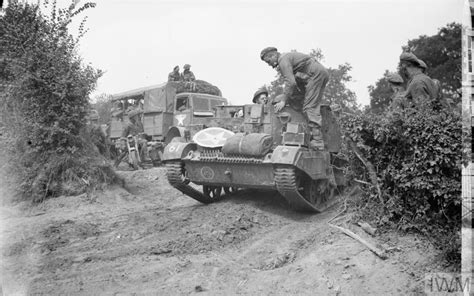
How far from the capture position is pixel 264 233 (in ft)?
24.0

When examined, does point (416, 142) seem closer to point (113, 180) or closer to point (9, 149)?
point (113, 180)

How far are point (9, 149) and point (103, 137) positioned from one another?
3350 millimetres

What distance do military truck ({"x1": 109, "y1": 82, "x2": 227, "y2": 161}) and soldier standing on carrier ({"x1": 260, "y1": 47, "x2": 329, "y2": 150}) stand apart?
6638mm

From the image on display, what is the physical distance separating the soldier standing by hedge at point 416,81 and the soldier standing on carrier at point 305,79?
163cm

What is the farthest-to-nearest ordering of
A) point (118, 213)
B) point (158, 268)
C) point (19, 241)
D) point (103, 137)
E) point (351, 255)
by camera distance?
1. point (103, 137)
2. point (118, 213)
3. point (19, 241)
4. point (158, 268)
5. point (351, 255)

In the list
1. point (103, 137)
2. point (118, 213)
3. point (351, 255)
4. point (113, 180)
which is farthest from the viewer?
point (103, 137)

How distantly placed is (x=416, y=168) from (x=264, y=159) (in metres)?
2.81

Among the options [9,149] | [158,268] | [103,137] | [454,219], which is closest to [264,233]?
[158,268]

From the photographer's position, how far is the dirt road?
4.93 m

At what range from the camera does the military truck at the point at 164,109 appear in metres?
15.9

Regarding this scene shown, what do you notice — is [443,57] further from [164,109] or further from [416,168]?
[416,168]

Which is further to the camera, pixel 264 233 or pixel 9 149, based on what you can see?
pixel 9 149

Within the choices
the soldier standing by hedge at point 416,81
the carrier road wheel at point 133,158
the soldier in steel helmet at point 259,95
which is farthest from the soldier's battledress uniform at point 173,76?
the soldier standing by hedge at point 416,81

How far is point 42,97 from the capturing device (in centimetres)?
1020
